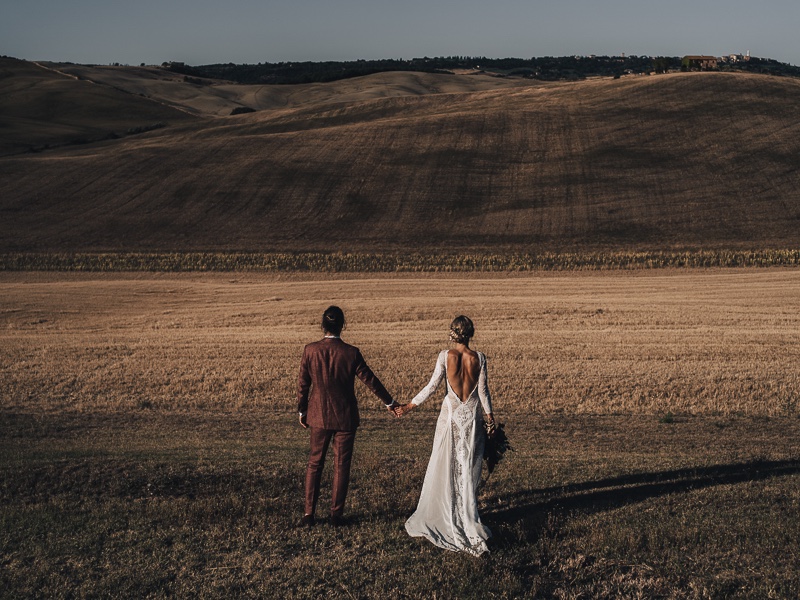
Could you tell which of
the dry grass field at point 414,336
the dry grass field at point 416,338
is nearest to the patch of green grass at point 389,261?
the dry grass field at point 416,338

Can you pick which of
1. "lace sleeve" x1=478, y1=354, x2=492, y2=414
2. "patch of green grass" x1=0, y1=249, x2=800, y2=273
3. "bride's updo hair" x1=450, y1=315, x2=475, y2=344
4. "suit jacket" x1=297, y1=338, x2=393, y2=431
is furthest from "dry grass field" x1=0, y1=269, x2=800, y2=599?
"patch of green grass" x1=0, y1=249, x2=800, y2=273

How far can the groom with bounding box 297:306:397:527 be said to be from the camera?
26.8 feet

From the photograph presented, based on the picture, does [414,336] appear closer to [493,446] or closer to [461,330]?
[493,446]

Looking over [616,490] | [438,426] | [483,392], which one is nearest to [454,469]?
[438,426]

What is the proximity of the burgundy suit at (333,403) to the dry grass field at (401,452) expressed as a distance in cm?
48

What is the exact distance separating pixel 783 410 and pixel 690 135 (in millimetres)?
54450

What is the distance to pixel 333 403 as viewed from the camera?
26.9 feet

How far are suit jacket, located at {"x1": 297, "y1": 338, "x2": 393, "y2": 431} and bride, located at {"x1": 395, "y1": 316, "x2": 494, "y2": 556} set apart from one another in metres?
0.72

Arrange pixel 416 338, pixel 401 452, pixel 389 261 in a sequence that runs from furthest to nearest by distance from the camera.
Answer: pixel 389 261
pixel 416 338
pixel 401 452

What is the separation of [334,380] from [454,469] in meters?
1.54

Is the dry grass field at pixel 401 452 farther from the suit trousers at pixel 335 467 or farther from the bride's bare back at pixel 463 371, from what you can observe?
the bride's bare back at pixel 463 371

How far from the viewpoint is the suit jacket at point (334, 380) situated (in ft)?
26.8

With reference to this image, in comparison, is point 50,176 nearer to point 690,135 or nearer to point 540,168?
point 540,168

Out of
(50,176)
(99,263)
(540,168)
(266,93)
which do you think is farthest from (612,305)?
(266,93)
